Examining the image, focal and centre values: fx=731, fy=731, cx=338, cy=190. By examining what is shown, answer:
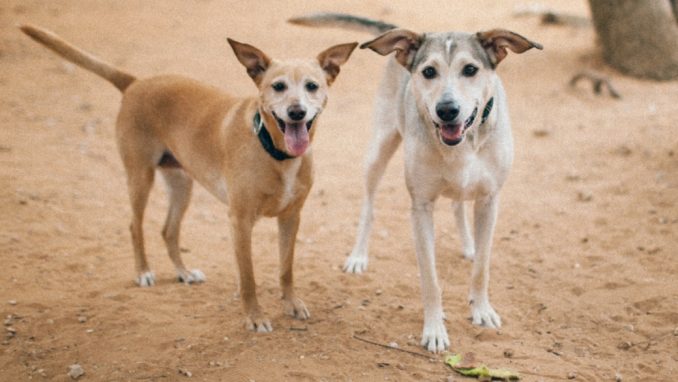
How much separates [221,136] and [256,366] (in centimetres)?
149

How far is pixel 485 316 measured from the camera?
15.2 ft

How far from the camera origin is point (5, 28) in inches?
491

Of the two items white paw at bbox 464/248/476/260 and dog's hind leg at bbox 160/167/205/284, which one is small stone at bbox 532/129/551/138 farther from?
dog's hind leg at bbox 160/167/205/284

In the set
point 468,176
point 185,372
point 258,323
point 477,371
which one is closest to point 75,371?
point 185,372

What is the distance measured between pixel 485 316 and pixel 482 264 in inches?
13.0

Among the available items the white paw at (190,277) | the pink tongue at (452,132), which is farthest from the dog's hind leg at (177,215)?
the pink tongue at (452,132)

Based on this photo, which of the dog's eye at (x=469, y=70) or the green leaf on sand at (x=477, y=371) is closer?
the green leaf on sand at (x=477, y=371)

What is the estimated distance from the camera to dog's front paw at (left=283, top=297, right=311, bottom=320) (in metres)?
4.75

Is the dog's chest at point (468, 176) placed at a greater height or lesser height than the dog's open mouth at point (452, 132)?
lesser

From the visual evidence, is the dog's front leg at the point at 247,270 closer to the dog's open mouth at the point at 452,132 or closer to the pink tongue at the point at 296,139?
the pink tongue at the point at 296,139

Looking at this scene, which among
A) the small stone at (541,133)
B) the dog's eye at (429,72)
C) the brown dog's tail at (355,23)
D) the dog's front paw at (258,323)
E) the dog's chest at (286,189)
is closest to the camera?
the dog's eye at (429,72)

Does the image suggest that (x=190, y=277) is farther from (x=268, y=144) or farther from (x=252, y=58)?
(x=252, y=58)

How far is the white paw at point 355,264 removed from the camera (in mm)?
5613

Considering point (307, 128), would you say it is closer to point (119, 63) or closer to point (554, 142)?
point (554, 142)
